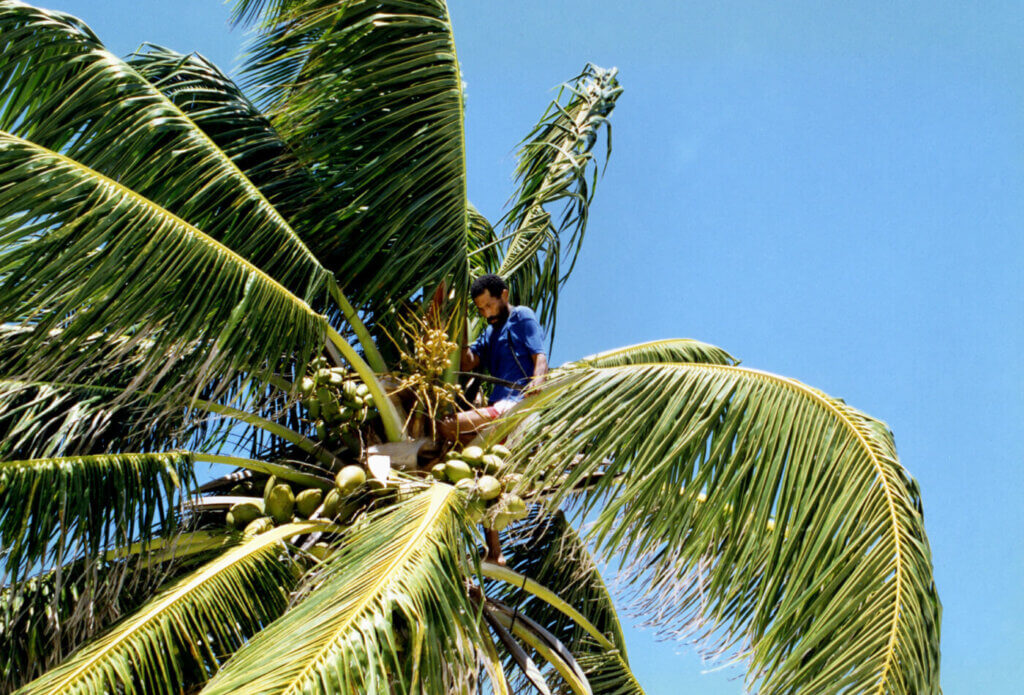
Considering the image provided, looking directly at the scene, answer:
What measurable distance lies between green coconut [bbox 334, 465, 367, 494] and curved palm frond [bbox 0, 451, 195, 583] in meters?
0.60

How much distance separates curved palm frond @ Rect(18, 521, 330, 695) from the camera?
368 centimetres

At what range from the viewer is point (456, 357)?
5598 millimetres

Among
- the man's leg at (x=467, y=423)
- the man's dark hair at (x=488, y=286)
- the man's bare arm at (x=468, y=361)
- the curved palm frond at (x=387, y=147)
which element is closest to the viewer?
the man's leg at (x=467, y=423)

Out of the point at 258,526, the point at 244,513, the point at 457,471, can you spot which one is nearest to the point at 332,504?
the point at 258,526

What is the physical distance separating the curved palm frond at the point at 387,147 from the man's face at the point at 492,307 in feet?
1.04

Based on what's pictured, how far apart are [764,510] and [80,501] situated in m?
2.58

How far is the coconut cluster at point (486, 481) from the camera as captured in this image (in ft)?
15.1

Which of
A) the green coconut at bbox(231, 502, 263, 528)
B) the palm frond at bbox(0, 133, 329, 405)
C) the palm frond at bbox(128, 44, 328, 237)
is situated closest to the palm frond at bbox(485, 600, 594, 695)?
the green coconut at bbox(231, 502, 263, 528)

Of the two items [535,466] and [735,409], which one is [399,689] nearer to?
[535,466]

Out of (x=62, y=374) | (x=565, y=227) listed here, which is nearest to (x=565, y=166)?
(x=565, y=227)

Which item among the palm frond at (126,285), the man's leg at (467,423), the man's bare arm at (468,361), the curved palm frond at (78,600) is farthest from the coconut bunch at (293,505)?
the man's bare arm at (468,361)

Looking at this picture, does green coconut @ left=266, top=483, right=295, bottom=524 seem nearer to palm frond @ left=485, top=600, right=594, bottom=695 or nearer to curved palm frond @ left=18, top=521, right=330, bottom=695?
curved palm frond @ left=18, top=521, right=330, bottom=695

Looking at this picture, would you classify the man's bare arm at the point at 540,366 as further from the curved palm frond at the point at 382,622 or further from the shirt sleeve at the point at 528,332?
the curved palm frond at the point at 382,622

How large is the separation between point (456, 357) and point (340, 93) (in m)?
1.45
